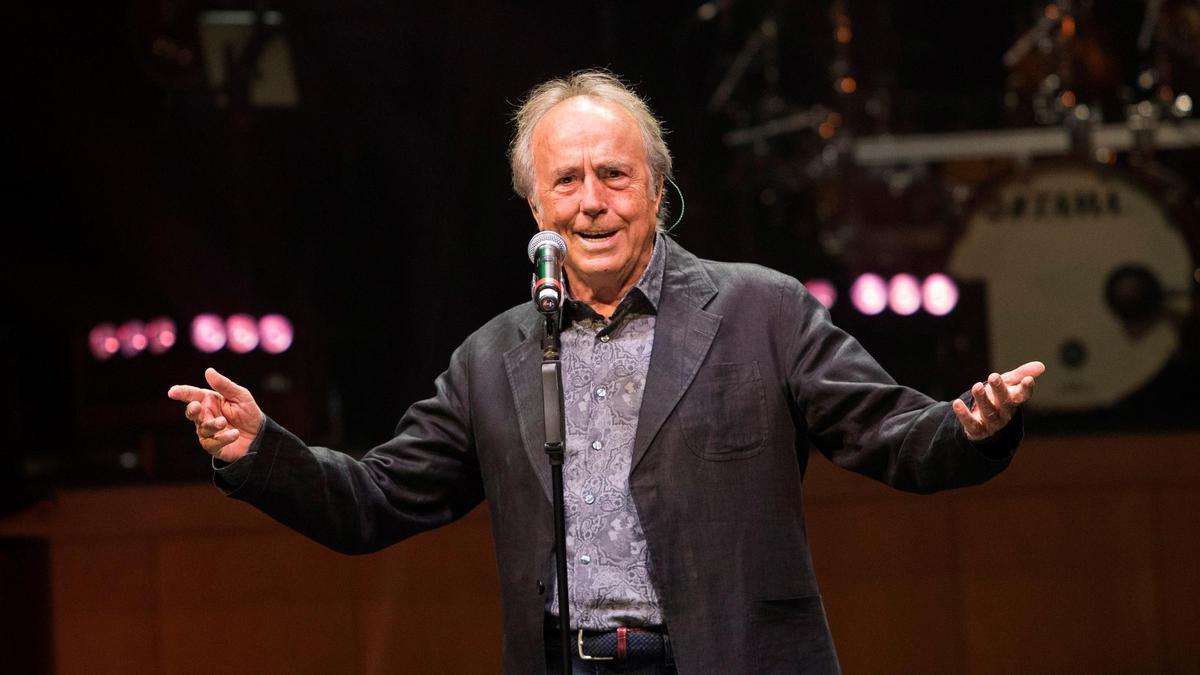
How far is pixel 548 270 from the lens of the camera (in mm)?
1961

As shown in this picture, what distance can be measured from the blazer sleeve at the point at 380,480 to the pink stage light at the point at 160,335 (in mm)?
2646

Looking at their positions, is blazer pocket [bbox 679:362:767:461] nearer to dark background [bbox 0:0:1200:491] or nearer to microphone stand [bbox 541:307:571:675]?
microphone stand [bbox 541:307:571:675]

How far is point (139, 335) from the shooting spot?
4.83 metres

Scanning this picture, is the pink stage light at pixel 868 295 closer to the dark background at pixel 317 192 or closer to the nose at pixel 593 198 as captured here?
the dark background at pixel 317 192

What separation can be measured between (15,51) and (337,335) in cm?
149

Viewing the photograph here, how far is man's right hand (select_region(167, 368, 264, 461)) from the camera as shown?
6.74ft

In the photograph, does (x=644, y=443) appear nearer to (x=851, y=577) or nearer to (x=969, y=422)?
(x=969, y=422)

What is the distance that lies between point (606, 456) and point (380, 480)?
441mm

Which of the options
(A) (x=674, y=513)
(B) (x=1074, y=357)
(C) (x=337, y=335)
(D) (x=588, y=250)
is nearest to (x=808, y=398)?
(A) (x=674, y=513)

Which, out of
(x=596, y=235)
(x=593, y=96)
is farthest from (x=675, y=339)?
(x=593, y=96)

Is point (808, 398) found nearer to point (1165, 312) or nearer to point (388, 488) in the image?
point (388, 488)

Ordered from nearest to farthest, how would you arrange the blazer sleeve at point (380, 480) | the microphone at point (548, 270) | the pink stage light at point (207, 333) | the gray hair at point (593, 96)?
the microphone at point (548, 270)
the blazer sleeve at point (380, 480)
the gray hair at point (593, 96)
the pink stage light at point (207, 333)

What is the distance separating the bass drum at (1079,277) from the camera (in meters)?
5.39

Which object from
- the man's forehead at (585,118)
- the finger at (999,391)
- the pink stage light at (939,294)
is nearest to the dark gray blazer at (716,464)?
the finger at (999,391)
